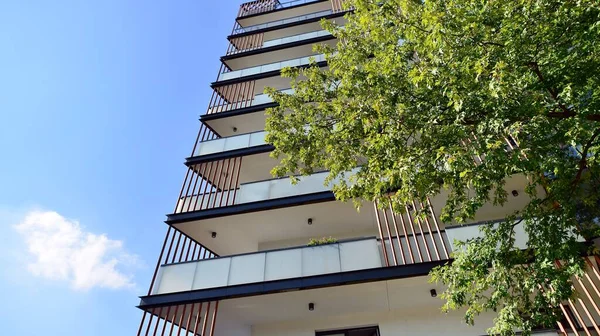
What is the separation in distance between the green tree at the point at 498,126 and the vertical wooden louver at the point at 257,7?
2265cm

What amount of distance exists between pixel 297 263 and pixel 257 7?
24.7 metres

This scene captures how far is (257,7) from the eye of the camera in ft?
92.9

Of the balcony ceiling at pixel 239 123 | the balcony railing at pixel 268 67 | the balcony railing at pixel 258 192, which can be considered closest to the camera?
the balcony railing at pixel 258 192

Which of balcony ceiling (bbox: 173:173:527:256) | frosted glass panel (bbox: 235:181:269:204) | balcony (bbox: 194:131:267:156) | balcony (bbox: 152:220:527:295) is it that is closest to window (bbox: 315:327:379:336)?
balcony (bbox: 152:220:527:295)

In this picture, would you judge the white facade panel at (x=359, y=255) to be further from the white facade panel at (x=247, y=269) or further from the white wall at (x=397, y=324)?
the white facade panel at (x=247, y=269)

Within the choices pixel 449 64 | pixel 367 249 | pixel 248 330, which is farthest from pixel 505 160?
pixel 248 330

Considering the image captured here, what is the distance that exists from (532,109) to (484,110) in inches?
29.9

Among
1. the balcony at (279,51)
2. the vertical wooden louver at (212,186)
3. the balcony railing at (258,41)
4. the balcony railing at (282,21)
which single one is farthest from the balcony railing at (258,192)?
the balcony railing at (282,21)

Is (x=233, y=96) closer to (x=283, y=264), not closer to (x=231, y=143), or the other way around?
(x=231, y=143)

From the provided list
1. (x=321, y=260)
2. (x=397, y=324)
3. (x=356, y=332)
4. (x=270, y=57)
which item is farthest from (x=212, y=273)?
(x=270, y=57)

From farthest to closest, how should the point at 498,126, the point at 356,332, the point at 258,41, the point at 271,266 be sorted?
the point at 258,41 → the point at 356,332 → the point at 271,266 → the point at 498,126

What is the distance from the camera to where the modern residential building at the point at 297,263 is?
31.1 feet

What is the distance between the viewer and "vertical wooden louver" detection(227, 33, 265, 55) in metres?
23.2

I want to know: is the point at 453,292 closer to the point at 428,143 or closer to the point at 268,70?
the point at 428,143
